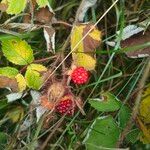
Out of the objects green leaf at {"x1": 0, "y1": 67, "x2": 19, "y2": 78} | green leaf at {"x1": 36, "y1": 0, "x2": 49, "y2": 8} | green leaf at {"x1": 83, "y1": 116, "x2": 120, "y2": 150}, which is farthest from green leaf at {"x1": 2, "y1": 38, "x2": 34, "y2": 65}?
green leaf at {"x1": 83, "y1": 116, "x2": 120, "y2": 150}

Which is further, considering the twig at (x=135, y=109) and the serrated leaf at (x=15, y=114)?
the serrated leaf at (x=15, y=114)

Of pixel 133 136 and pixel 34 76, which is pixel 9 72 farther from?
pixel 133 136

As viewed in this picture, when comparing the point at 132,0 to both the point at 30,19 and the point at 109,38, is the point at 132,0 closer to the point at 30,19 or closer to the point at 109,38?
the point at 109,38

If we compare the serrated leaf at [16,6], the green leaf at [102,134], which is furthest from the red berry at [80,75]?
the serrated leaf at [16,6]

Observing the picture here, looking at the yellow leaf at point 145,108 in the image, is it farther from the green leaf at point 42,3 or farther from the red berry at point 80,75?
the green leaf at point 42,3

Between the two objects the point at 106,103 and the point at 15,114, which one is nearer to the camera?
the point at 106,103

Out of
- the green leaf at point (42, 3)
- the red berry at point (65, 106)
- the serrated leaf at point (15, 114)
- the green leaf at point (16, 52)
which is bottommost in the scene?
the serrated leaf at point (15, 114)

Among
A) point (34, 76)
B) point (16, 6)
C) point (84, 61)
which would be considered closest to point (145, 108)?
point (84, 61)
